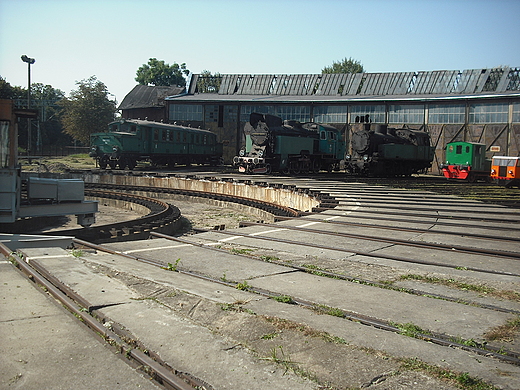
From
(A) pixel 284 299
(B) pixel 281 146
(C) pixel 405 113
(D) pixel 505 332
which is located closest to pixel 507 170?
(B) pixel 281 146

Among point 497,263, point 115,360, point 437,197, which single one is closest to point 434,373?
point 115,360

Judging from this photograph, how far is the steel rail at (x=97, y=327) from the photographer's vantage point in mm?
3289

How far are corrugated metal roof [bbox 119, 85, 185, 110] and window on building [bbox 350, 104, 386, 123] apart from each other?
26503mm

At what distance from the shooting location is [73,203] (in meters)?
12.1

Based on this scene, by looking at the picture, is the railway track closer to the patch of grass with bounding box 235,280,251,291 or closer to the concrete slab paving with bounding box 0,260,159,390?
the patch of grass with bounding box 235,280,251,291

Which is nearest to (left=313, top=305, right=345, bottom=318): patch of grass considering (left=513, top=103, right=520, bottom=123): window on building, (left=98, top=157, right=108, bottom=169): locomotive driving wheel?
(left=98, top=157, right=108, bottom=169): locomotive driving wheel

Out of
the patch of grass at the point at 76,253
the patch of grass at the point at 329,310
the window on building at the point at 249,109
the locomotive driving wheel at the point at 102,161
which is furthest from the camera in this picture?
the window on building at the point at 249,109

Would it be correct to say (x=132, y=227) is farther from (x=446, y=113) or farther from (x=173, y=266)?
(x=446, y=113)

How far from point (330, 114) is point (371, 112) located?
3.49 m

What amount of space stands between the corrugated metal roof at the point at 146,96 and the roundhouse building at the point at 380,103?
37.5 ft

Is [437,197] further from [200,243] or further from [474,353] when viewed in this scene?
[474,353]

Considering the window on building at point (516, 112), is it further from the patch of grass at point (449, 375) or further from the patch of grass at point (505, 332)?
the patch of grass at point (449, 375)

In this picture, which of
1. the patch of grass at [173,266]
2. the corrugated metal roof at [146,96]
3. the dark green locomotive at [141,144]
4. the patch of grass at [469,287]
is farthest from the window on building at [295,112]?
the patch of grass at [469,287]

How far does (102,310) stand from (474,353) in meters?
3.23
